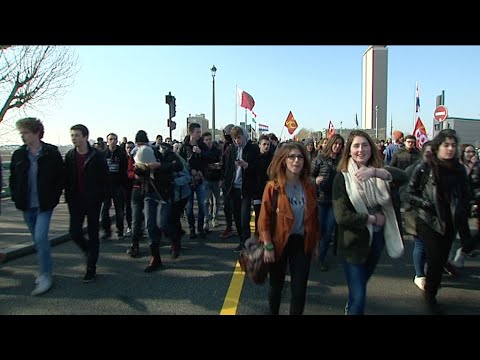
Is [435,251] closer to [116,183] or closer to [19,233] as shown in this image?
[116,183]

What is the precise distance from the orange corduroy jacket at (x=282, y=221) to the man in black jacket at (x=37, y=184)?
270cm

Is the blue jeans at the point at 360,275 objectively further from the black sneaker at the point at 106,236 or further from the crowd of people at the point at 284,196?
the black sneaker at the point at 106,236

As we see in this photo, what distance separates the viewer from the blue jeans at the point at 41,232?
13.0 ft

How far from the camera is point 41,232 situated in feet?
13.0

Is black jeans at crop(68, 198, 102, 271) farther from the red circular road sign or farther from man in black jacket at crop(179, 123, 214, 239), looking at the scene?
the red circular road sign

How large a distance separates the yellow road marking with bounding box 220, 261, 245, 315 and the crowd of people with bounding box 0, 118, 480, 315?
2.13 feet

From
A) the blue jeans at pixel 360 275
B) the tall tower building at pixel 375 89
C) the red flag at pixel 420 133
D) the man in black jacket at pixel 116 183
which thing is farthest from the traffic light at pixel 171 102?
the tall tower building at pixel 375 89

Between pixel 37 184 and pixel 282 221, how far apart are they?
116 inches

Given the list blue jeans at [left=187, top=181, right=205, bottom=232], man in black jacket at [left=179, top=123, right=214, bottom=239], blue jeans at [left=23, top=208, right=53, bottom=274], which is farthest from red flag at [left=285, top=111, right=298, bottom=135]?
blue jeans at [left=23, top=208, right=53, bottom=274]

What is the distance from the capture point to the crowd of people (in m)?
2.80

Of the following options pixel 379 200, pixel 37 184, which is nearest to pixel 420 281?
pixel 379 200
